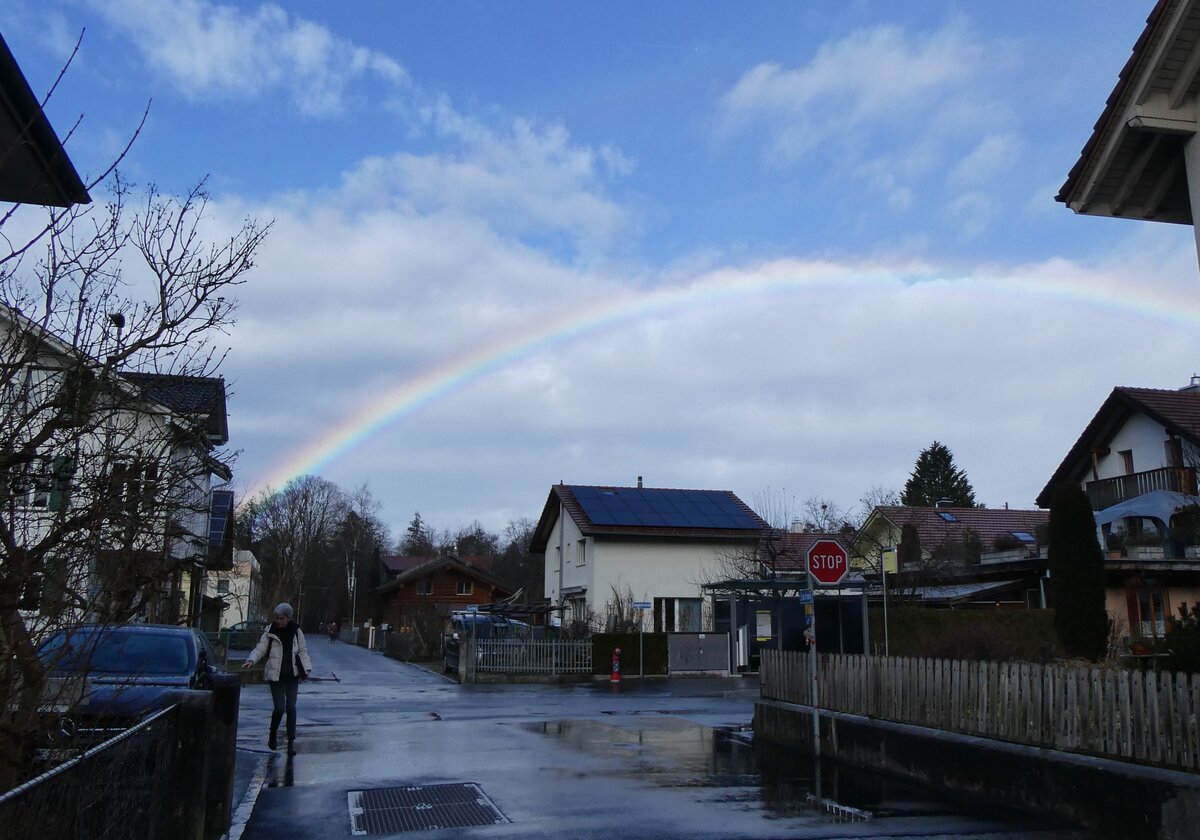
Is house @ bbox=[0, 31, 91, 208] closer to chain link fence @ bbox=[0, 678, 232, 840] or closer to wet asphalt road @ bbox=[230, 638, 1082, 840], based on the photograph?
chain link fence @ bbox=[0, 678, 232, 840]

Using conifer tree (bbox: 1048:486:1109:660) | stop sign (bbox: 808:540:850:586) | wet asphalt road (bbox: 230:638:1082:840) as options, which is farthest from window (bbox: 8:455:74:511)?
conifer tree (bbox: 1048:486:1109:660)

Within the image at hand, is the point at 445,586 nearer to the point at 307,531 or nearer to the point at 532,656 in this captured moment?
the point at 307,531

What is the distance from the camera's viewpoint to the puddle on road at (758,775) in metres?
9.45

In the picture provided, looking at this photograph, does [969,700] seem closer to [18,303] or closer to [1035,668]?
[1035,668]

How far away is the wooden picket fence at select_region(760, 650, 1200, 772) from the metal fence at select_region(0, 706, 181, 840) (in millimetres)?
7487

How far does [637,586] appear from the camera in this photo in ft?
136

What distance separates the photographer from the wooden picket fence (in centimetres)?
845

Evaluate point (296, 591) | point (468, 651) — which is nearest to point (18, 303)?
point (468, 651)

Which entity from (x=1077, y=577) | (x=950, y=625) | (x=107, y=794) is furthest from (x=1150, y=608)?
(x=107, y=794)

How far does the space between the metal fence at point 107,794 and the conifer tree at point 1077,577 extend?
19718 mm

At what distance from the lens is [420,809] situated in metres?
9.44

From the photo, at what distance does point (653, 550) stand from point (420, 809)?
32797 mm

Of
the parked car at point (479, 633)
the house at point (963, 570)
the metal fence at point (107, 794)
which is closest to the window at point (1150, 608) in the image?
the house at point (963, 570)

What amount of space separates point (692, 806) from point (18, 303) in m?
7.38
